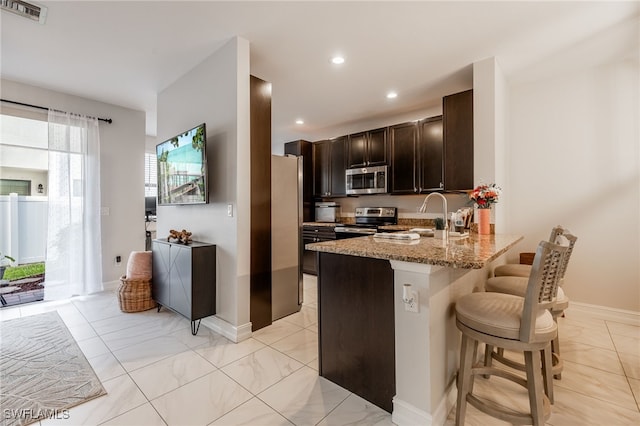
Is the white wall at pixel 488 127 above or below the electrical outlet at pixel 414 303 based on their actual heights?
above

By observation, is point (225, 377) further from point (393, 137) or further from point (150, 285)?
point (393, 137)

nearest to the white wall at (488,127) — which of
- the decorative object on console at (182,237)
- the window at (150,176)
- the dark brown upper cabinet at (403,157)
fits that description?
the dark brown upper cabinet at (403,157)

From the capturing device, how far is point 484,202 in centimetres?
266

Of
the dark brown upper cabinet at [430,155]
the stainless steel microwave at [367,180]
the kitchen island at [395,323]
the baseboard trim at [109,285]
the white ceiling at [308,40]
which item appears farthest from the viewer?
the stainless steel microwave at [367,180]

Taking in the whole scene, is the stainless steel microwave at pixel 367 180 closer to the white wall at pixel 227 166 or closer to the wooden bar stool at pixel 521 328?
the white wall at pixel 227 166

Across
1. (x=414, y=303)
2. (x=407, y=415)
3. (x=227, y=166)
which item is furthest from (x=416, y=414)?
(x=227, y=166)

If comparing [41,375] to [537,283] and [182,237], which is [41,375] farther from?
Result: [537,283]

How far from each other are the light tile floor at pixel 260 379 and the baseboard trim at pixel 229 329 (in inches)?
2.3

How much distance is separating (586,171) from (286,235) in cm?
346

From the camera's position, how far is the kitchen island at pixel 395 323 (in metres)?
1.48

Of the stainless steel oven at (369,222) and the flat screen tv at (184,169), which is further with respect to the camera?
the stainless steel oven at (369,222)

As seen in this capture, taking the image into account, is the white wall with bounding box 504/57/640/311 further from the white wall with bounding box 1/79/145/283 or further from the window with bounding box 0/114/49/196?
the window with bounding box 0/114/49/196

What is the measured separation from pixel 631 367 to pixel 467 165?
2.12m

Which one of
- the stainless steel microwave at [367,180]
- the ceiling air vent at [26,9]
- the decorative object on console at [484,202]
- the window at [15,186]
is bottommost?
the decorative object on console at [484,202]
